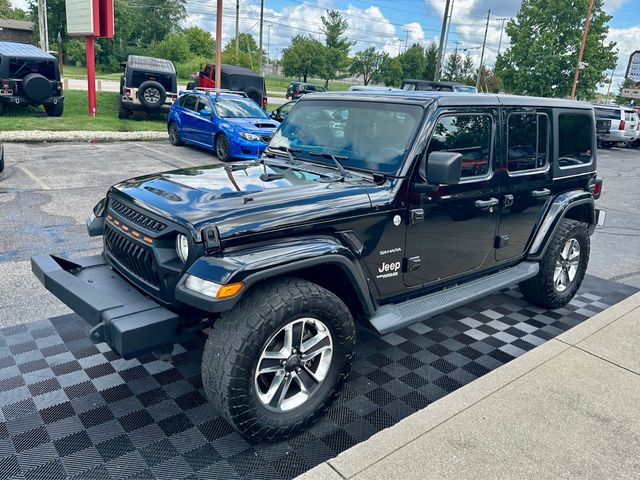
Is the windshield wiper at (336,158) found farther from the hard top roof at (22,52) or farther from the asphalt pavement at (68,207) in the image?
the hard top roof at (22,52)

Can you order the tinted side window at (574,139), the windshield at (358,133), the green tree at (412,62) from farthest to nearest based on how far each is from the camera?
1. the green tree at (412,62)
2. the tinted side window at (574,139)
3. the windshield at (358,133)

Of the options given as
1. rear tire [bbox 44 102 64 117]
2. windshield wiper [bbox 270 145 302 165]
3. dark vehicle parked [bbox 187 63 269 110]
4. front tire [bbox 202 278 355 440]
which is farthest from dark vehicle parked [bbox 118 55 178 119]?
front tire [bbox 202 278 355 440]

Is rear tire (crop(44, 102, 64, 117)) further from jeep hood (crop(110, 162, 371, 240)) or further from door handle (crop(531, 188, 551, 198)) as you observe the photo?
door handle (crop(531, 188, 551, 198))

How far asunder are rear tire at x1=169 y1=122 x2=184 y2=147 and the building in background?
64278mm

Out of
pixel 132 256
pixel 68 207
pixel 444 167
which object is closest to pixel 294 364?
pixel 132 256

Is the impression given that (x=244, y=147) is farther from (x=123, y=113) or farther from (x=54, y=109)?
(x=54, y=109)

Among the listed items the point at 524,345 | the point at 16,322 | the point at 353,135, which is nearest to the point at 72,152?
the point at 16,322

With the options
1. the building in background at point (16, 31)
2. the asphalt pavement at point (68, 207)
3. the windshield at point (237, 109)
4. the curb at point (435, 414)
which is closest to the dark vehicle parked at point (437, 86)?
the asphalt pavement at point (68, 207)

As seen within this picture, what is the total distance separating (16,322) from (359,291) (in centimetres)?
282

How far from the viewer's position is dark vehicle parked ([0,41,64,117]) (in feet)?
51.7

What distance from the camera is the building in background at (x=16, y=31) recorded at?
6644 cm

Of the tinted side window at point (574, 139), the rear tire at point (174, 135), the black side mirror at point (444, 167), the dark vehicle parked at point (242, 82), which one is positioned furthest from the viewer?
the dark vehicle parked at point (242, 82)

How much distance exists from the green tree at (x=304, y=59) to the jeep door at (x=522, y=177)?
2277 inches

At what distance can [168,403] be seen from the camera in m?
3.29
